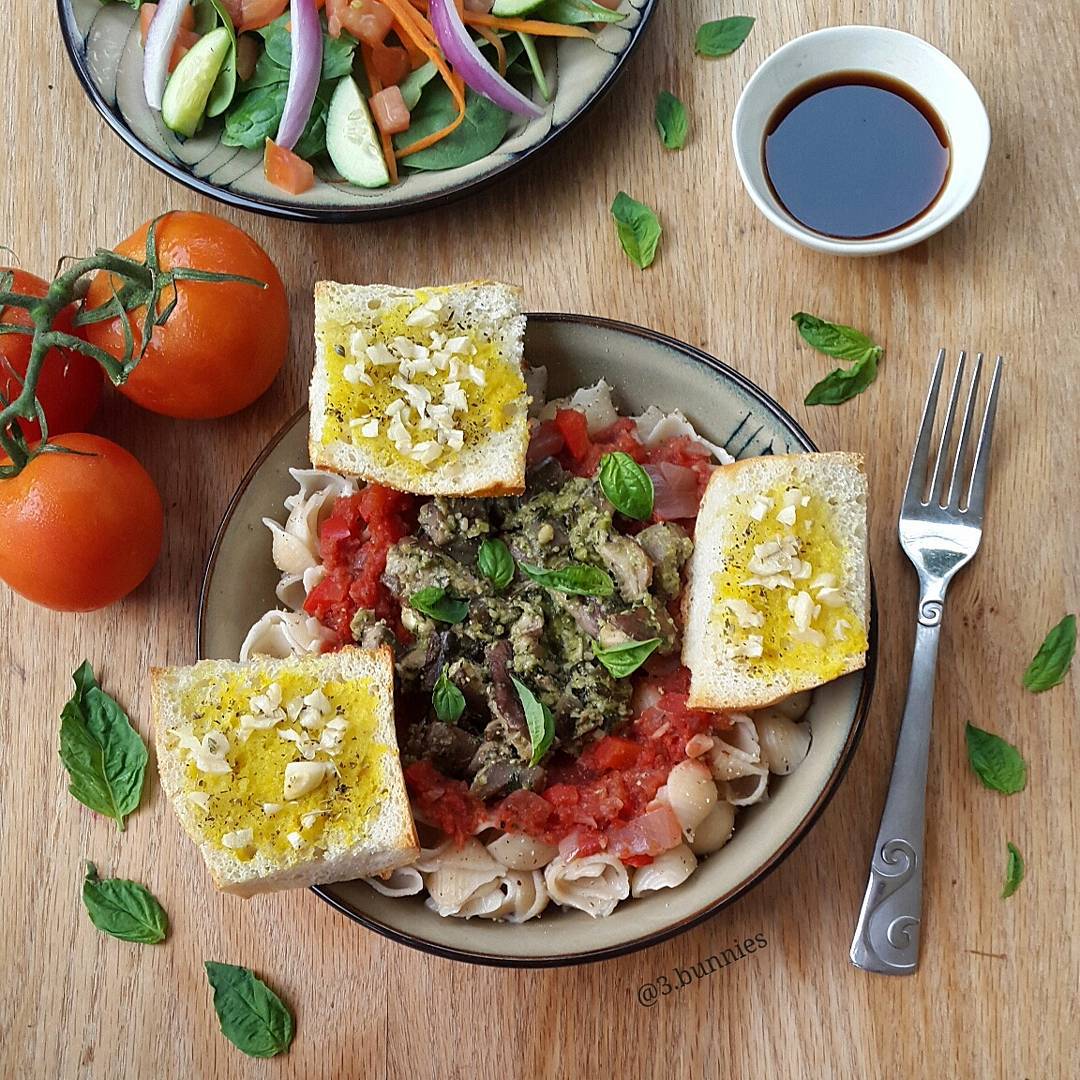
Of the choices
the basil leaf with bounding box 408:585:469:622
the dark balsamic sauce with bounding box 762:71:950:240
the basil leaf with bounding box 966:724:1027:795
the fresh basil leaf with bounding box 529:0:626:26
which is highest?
the fresh basil leaf with bounding box 529:0:626:26

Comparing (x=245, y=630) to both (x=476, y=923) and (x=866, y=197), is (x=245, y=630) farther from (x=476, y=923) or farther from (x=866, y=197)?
(x=866, y=197)

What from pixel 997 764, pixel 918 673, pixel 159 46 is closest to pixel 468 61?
pixel 159 46

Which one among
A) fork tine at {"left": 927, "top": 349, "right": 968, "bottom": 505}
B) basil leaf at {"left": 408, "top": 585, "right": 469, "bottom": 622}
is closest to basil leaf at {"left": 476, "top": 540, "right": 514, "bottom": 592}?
basil leaf at {"left": 408, "top": 585, "right": 469, "bottom": 622}

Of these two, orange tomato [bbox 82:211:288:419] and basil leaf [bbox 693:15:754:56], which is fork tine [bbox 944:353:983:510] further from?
orange tomato [bbox 82:211:288:419]

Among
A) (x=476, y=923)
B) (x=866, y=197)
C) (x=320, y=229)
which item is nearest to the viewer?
(x=476, y=923)

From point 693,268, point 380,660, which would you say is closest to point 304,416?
point 380,660

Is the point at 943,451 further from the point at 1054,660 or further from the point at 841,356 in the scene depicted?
the point at 1054,660
